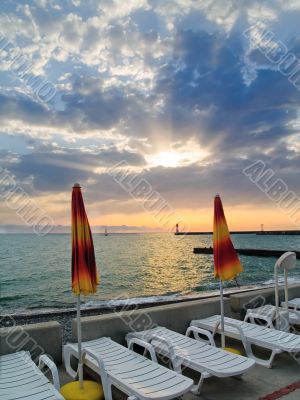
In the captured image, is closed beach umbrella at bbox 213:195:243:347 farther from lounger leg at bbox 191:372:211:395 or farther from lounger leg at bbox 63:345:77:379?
lounger leg at bbox 63:345:77:379

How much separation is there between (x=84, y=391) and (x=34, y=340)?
4.27 ft

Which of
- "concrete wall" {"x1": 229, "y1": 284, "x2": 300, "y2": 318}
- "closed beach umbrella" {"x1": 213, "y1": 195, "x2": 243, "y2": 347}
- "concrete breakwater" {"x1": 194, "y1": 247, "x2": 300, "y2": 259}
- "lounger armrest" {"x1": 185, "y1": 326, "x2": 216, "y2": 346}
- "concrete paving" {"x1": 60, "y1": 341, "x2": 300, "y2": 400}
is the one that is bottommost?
"concrete breakwater" {"x1": 194, "y1": 247, "x2": 300, "y2": 259}

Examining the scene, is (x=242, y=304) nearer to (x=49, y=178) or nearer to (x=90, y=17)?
(x=90, y=17)

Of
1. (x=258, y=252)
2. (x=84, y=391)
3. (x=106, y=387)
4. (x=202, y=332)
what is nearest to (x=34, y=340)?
(x=84, y=391)

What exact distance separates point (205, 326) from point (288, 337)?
1.38 meters

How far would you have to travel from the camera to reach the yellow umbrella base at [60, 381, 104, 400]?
409 centimetres

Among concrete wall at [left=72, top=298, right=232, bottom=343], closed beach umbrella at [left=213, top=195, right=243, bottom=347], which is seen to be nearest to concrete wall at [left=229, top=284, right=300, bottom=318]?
concrete wall at [left=72, top=298, right=232, bottom=343]

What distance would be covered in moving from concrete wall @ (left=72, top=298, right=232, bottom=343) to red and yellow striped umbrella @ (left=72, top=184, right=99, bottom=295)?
1613 mm

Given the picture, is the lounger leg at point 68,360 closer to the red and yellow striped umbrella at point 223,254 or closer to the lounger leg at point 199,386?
the lounger leg at point 199,386

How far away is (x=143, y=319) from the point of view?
19.5 feet

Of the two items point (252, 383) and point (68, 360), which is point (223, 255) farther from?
point (68, 360)

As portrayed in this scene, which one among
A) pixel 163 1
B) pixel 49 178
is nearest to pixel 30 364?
pixel 163 1

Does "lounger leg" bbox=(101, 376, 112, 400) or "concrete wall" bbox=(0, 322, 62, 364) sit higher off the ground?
"concrete wall" bbox=(0, 322, 62, 364)

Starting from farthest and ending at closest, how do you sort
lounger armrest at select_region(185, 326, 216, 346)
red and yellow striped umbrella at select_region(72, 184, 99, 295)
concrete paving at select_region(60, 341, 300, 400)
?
lounger armrest at select_region(185, 326, 216, 346), concrete paving at select_region(60, 341, 300, 400), red and yellow striped umbrella at select_region(72, 184, 99, 295)
